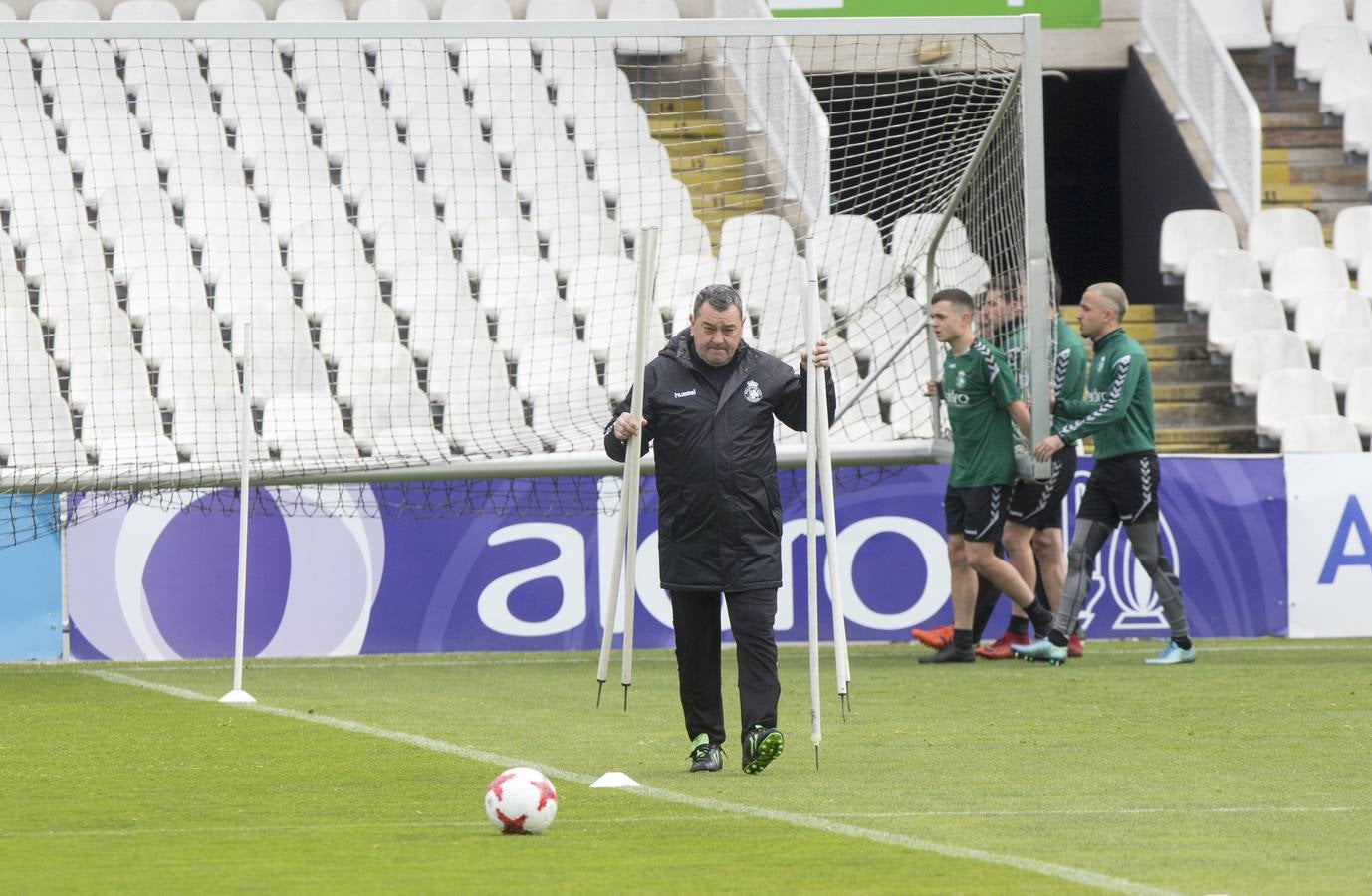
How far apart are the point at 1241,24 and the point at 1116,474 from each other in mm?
10719

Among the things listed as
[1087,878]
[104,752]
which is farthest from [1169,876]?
[104,752]

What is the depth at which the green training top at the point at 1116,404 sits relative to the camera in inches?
454

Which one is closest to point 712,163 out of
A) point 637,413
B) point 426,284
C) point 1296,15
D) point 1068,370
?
point 426,284

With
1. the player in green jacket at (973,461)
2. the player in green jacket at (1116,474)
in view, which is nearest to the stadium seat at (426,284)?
the player in green jacket at (973,461)

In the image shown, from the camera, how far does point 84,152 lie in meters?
15.6

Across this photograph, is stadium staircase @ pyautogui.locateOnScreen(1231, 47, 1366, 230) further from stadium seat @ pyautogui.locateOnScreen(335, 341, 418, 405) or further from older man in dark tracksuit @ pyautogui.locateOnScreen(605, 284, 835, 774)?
older man in dark tracksuit @ pyautogui.locateOnScreen(605, 284, 835, 774)

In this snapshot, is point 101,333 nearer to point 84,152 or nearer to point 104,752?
point 84,152

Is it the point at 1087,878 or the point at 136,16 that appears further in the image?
the point at 136,16

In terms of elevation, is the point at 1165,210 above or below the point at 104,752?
above

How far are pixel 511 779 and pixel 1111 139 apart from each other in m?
19.1

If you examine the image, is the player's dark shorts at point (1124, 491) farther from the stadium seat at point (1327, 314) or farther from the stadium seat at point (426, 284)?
the stadium seat at point (1327, 314)

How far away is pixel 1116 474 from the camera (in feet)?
38.4

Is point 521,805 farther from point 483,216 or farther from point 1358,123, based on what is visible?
point 1358,123

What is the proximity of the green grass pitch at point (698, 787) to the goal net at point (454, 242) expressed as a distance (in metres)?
2.79
